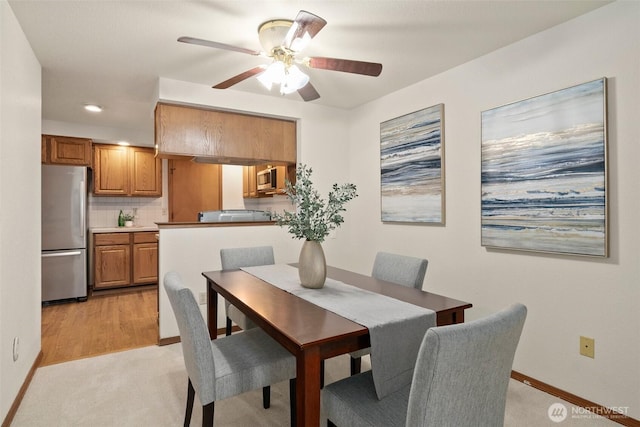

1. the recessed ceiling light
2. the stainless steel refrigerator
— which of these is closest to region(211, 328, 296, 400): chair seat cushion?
the recessed ceiling light

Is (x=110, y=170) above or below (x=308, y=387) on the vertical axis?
above

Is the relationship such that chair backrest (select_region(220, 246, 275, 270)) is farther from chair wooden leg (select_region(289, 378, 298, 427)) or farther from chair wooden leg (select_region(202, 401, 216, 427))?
chair wooden leg (select_region(202, 401, 216, 427))

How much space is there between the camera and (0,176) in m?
1.82

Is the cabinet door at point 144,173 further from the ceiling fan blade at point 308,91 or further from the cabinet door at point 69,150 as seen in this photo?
the ceiling fan blade at point 308,91

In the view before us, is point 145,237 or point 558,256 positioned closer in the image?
point 558,256

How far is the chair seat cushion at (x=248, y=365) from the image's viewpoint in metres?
1.57

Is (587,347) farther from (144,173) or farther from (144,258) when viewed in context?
(144,173)

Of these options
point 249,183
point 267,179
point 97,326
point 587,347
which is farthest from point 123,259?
point 587,347

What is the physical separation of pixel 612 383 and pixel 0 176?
358 cm

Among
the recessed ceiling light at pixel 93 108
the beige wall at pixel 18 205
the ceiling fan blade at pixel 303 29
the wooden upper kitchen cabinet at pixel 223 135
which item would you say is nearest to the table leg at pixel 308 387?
the ceiling fan blade at pixel 303 29

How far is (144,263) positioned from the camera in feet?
16.4

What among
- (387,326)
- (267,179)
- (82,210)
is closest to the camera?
(387,326)

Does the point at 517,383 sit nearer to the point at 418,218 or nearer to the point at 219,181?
the point at 418,218

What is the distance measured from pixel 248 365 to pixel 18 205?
1800 mm
